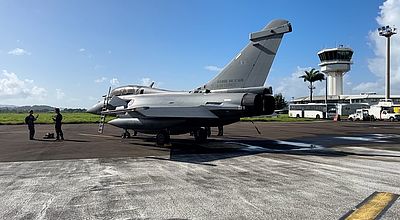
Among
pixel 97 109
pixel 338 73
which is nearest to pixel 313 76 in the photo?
pixel 338 73

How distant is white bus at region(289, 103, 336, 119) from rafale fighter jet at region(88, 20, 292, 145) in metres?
52.7

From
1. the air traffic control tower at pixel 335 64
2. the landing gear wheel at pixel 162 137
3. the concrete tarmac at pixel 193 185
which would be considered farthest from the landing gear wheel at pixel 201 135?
the air traffic control tower at pixel 335 64

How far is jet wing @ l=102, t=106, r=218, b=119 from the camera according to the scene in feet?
50.9

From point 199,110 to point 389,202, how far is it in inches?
406

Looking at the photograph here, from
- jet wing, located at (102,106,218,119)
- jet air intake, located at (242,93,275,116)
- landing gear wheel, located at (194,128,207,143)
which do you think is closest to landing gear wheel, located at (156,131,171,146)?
jet wing, located at (102,106,218,119)

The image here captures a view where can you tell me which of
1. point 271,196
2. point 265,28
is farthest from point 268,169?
point 265,28

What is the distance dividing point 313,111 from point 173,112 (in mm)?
56683

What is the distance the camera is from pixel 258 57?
616 inches

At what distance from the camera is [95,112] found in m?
23.2

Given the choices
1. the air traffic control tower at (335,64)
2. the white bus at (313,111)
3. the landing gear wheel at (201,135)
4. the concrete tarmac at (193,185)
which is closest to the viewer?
the concrete tarmac at (193,185)

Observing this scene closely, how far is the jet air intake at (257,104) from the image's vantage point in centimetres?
1505

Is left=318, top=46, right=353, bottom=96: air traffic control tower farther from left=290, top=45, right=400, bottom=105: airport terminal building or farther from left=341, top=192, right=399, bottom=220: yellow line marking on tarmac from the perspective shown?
left=341, top=192, right=399, bottom=220: yellow line marking on tarmac

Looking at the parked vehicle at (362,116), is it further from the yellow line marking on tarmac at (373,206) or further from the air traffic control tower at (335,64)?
the yellow line marking on tarmac at (373,206)

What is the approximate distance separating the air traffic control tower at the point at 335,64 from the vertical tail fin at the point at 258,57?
86.7m
